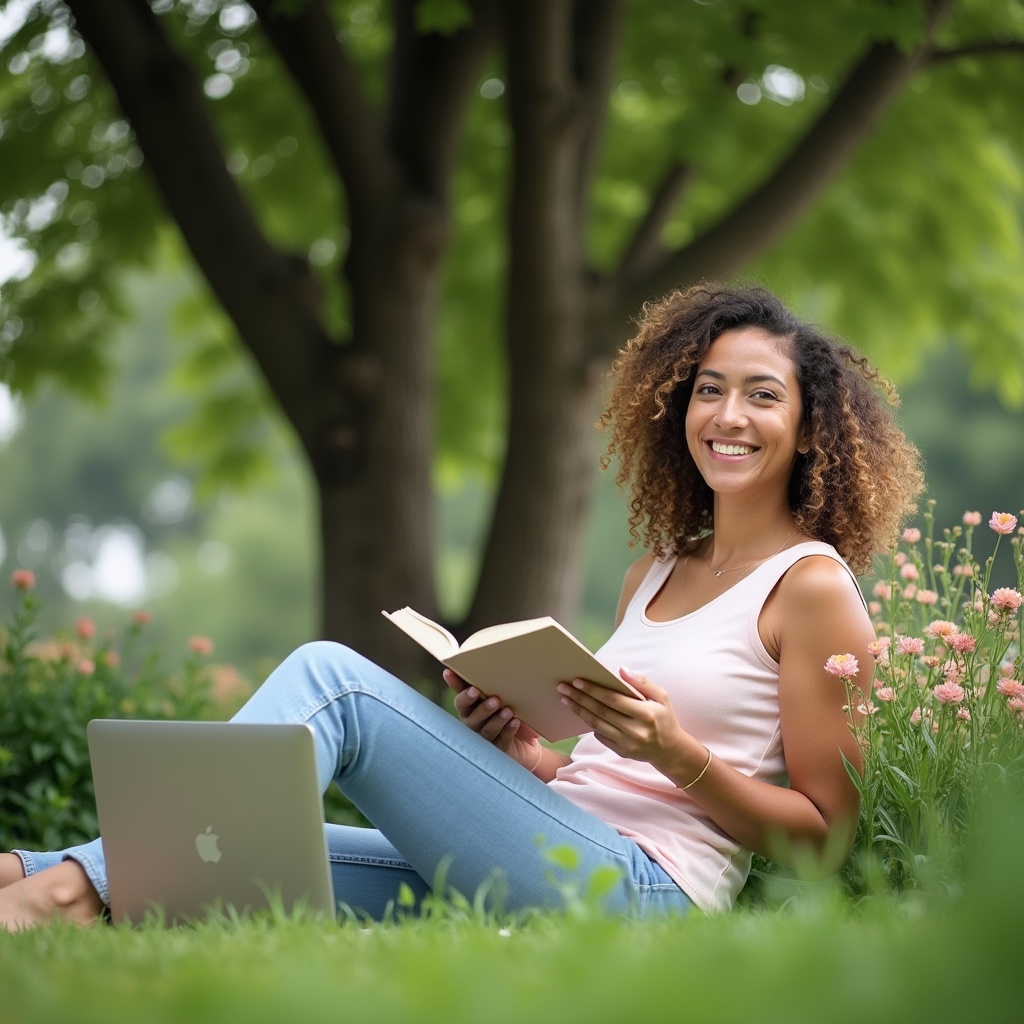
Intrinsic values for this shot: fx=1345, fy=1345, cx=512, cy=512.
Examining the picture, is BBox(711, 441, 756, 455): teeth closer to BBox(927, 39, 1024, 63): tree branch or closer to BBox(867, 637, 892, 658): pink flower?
BBox(867, 637, 892, 658): pink flower

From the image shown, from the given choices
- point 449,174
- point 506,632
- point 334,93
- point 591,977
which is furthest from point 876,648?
Result: point 449,174

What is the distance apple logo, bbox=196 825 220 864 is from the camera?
7.84 feet

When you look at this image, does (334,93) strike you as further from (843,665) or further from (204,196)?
(843,665)

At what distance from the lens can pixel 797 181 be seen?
5.44 meters

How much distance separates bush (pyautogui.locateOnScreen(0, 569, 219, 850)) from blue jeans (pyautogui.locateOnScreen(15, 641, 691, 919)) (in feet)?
4.20

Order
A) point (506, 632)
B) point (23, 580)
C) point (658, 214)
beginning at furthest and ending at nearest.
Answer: point (658, 214) → point (23, 580) → point (506, 632)

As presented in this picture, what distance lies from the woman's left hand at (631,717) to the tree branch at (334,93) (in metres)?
3.59

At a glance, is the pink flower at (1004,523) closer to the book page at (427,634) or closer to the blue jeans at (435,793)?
the blue jeans at (435,793)

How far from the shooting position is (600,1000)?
1415 mm

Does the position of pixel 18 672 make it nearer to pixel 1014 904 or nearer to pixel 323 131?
pixel 323 131

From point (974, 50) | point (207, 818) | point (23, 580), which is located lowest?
point (207, 818)

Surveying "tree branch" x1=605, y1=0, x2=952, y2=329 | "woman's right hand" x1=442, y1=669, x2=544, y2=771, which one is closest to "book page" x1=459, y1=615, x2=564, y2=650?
"woman's right hand" x1=442, y1=669, x2=544, y2=771

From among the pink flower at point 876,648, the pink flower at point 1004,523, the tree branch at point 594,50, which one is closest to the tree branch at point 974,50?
the tree branch at point 594,50

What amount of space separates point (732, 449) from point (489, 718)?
2.56 ft
